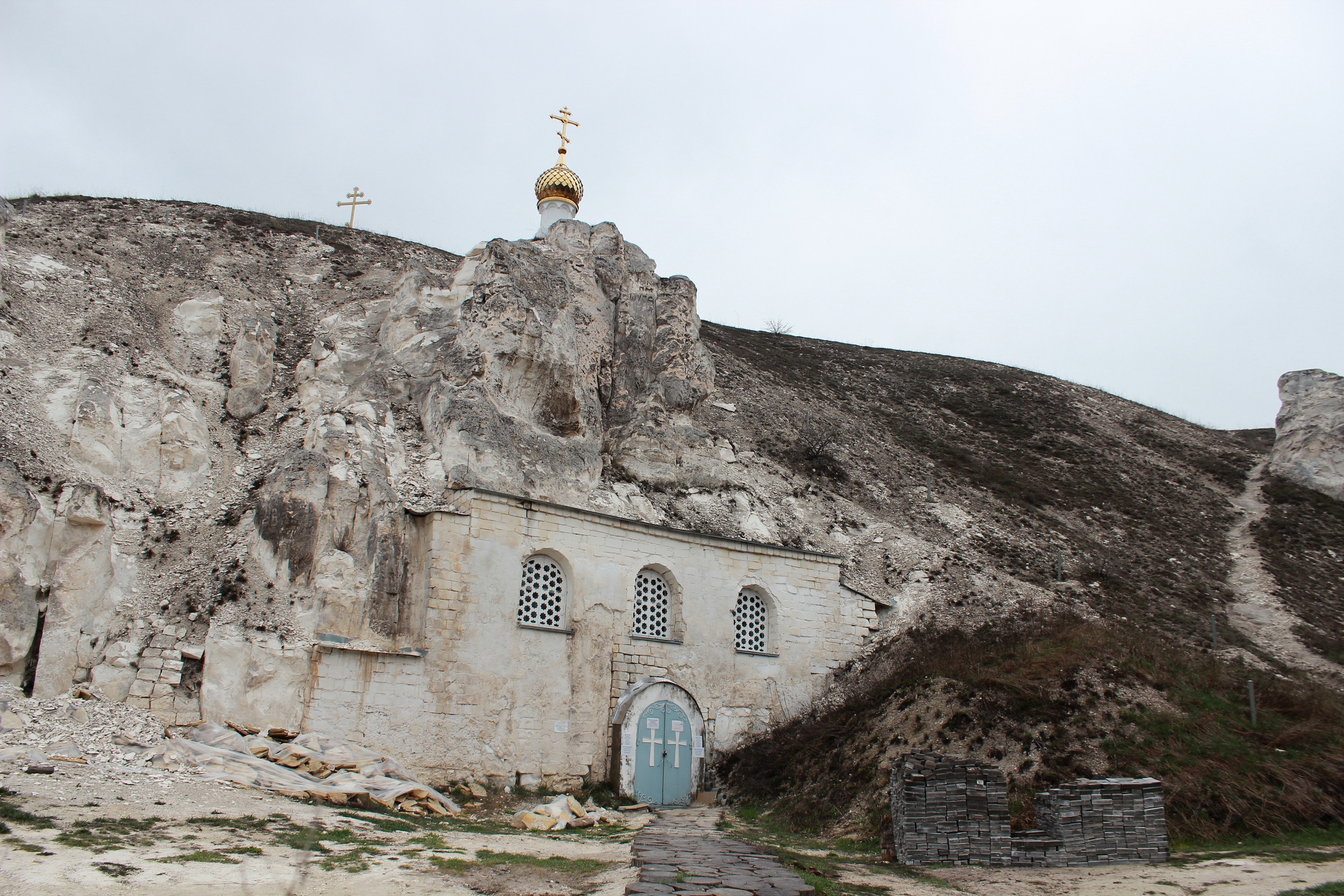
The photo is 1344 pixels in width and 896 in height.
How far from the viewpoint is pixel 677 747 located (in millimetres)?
16859

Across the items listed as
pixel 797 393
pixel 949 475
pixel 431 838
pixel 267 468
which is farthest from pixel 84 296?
pixel 949 475

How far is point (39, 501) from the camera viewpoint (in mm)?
13336

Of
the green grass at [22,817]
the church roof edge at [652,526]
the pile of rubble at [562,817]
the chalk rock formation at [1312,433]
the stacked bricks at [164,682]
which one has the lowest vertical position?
the pile of rubble at [562,817]

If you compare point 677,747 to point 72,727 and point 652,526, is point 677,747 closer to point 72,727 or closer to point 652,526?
point 652,526

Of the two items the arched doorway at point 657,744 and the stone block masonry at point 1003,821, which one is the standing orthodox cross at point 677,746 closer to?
the arched doorway at point 657,744

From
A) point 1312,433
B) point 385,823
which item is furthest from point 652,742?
point 1312,433

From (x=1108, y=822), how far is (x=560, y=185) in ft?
71.5

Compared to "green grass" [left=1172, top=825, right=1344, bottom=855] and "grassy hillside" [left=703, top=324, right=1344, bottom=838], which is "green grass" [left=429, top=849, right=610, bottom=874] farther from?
"green grass" [left=1172, top=825, right=1344, bottom=855]

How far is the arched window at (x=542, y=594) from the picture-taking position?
54.0 feet

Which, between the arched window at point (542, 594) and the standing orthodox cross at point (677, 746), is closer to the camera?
the arched window at point (542, 594)

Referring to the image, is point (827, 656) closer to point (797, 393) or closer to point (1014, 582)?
point (1014, 582)

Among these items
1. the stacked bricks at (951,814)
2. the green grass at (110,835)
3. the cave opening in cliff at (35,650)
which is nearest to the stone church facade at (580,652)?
the cave opening in cliff at (35,650)

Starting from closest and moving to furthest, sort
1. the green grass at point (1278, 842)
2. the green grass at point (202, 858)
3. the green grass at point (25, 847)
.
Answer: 1. the green grass at point (25, 847)
2. the green grass at point (202, 858)
3. the green grass at point (1278, 842)

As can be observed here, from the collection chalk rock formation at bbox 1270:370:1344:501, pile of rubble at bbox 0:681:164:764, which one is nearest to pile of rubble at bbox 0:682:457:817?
pile of rubble at bbox 0:681:164:764
